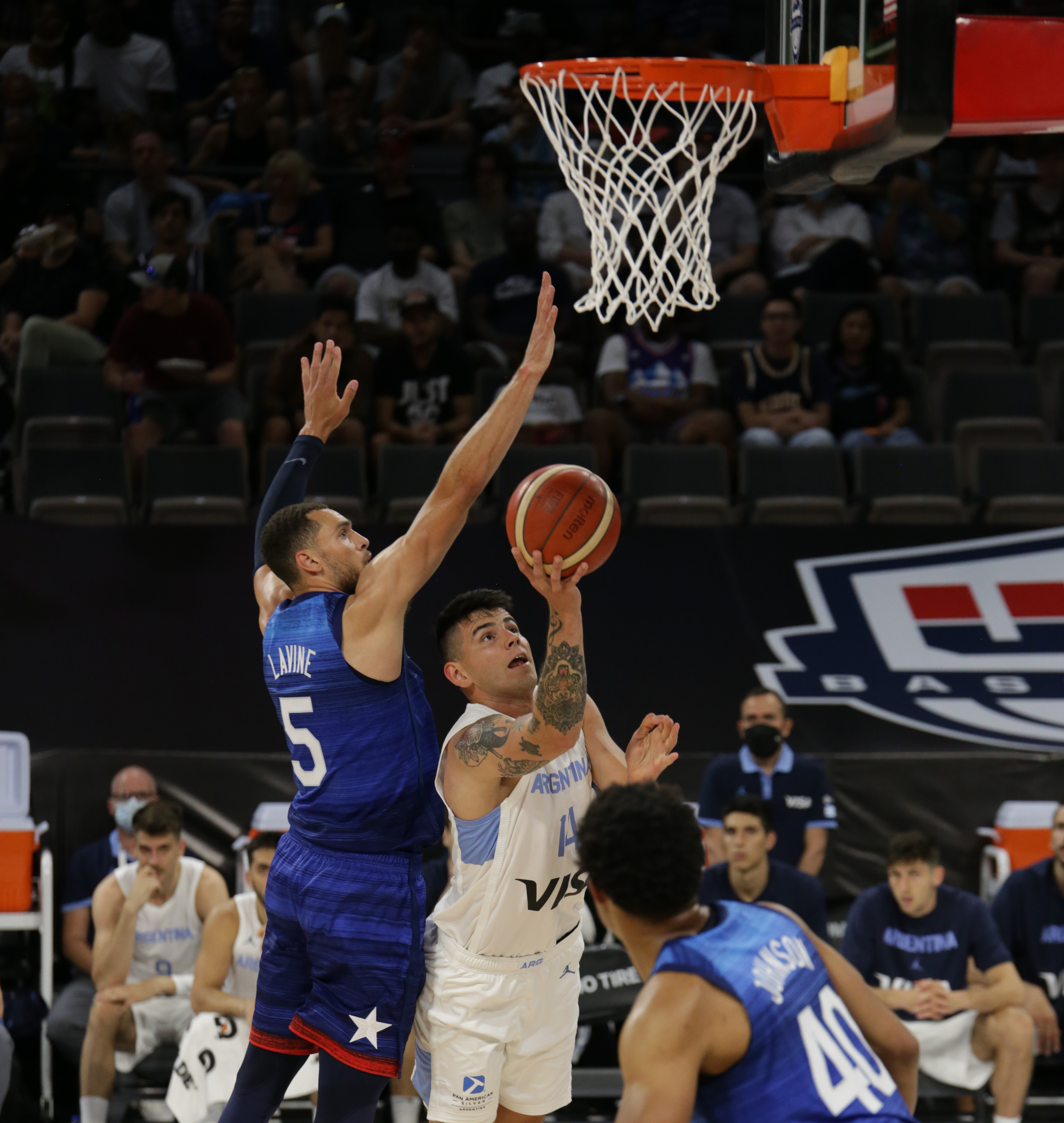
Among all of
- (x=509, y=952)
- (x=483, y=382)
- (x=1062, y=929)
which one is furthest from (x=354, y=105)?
(x=509, y=952)

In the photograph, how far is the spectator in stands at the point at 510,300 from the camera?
1029cm

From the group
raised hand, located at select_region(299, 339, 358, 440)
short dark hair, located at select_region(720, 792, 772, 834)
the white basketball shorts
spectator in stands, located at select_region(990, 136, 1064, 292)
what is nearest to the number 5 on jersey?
the white basketball shorts

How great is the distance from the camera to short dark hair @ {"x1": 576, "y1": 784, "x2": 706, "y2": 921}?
3.12 metres

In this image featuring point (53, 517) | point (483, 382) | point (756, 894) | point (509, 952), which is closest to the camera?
point (509, 952)

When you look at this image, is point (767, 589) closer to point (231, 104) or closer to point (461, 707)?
point (461, 707)

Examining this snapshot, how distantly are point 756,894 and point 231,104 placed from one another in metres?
6.88

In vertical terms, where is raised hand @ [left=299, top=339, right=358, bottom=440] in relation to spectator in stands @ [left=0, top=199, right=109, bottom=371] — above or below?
below

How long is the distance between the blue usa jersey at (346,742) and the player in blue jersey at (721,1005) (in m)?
1.19

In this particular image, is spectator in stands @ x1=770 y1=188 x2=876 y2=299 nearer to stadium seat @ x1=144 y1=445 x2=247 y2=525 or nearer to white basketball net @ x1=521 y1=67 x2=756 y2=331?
stadium seat @ x1=144 y1=445 x2=247 y2=525

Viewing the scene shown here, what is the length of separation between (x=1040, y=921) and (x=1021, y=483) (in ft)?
9.39

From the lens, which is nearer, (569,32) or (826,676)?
(826,676)

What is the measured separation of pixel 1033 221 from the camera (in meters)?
11.4

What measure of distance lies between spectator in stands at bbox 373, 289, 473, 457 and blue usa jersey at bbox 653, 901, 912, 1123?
6.93m

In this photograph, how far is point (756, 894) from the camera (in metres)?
7.43
